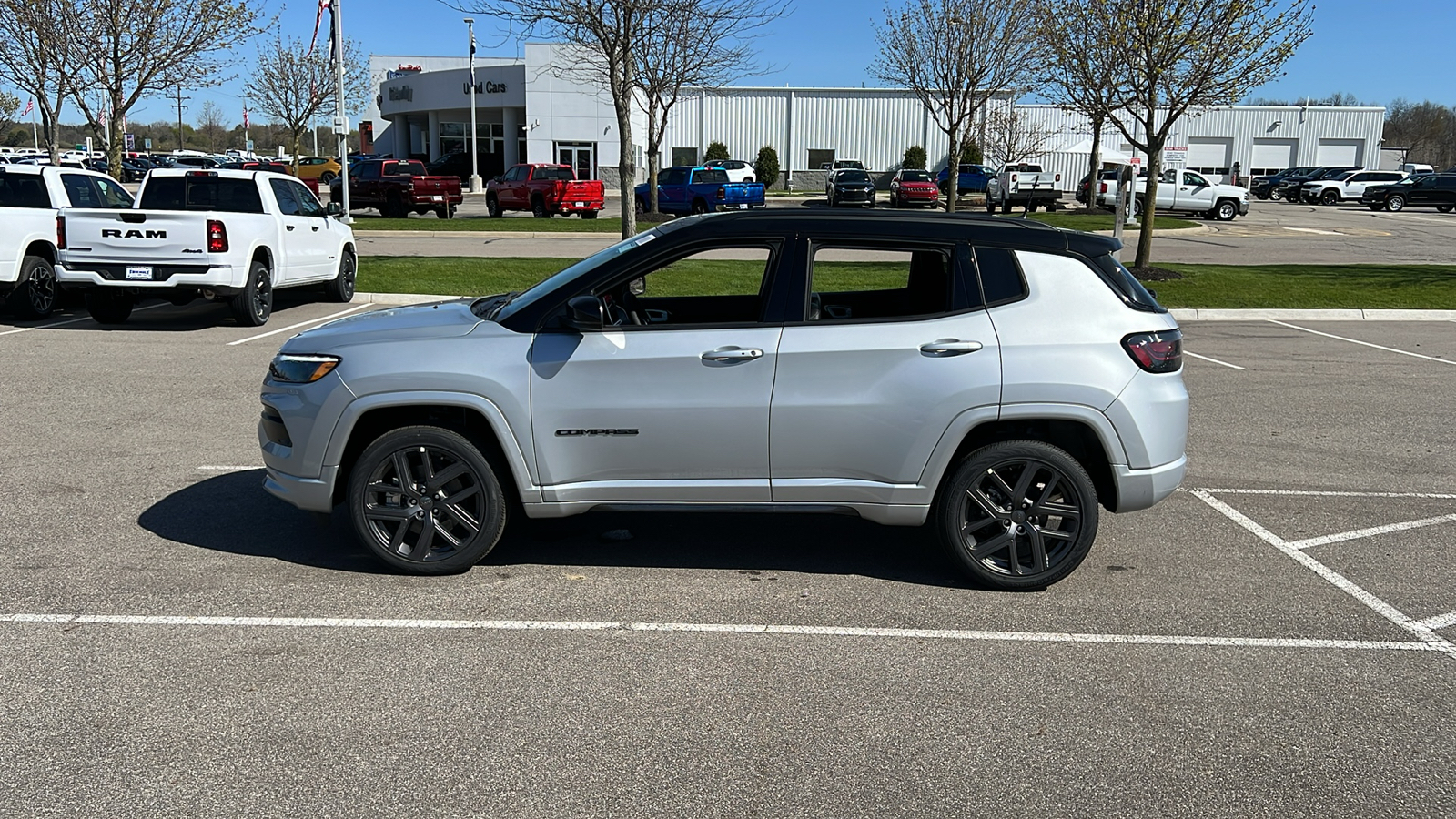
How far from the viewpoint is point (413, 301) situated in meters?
16.0

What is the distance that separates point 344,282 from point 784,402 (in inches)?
506

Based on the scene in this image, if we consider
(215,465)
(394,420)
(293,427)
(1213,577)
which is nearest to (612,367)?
(394,420)

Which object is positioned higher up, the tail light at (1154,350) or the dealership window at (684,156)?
the dealership window at (684,156)

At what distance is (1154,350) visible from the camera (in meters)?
5.26

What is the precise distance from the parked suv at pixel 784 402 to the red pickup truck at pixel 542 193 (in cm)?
3270

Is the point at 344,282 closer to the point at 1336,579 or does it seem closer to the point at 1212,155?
the point at 1336,579

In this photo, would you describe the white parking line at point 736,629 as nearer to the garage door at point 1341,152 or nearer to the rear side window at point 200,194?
the rear side window at point 200,194

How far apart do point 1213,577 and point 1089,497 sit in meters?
0.92

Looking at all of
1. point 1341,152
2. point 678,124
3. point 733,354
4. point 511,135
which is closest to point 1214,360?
point 733,354

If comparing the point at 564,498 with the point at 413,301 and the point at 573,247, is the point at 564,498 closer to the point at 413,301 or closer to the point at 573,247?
the point at 413,301

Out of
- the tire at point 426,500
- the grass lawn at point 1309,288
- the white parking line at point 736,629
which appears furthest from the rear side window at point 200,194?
the grass lawn at point 1309,288

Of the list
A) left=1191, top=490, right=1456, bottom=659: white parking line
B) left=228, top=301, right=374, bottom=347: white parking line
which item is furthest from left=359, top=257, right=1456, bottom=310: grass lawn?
left=1191, top=490, right=1456, bottom=659: white parking line

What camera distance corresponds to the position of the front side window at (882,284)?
5332 mm

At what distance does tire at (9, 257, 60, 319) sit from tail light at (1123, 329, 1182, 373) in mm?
13256
